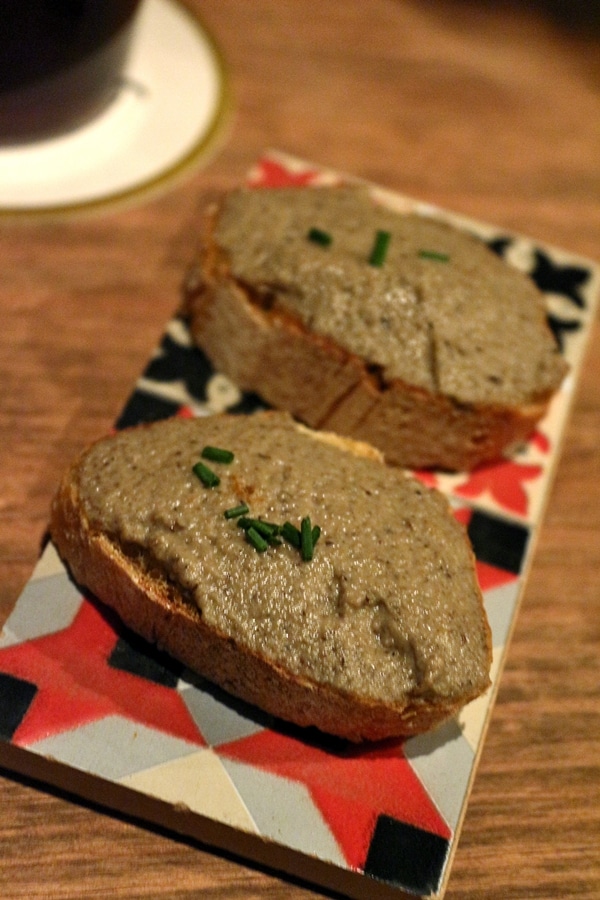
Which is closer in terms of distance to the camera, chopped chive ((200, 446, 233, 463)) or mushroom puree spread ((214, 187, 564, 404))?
chopped chive ((200, 446, 233, 463))

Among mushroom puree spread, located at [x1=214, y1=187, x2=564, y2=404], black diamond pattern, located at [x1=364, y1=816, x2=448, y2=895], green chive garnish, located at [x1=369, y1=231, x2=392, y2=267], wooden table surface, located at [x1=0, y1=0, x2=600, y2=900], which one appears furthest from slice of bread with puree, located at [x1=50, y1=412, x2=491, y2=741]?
green chive garnish, located at [x1=369, y1=231, x2=392, y2=267]

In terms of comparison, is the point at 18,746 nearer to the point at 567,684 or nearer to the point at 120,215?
the point at 567,684

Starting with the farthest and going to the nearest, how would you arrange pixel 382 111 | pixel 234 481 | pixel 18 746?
pixel 382 111 → pixel 234 481 → pixel 18 746

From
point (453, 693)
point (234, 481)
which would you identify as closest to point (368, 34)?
point (234, 481)

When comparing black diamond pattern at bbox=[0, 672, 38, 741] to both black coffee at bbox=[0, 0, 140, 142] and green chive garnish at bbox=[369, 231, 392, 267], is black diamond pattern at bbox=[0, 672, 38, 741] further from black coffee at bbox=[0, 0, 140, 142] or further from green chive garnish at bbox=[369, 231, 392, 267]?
black coffee at bbox=[0, 0, 140, 142]

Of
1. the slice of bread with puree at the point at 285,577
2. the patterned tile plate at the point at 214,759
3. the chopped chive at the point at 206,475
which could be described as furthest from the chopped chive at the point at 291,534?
the patterned tile plate at the point at 214,759
